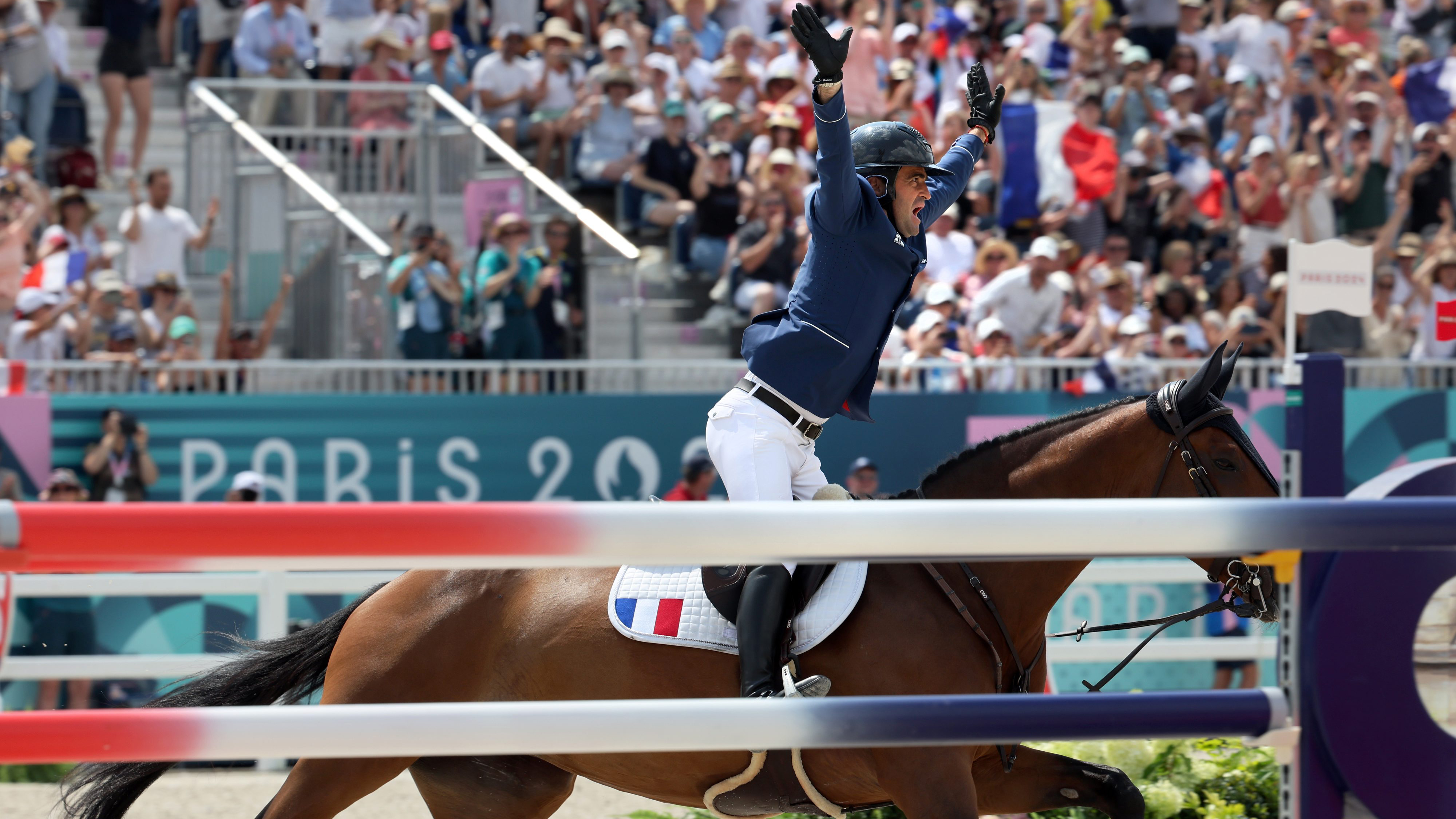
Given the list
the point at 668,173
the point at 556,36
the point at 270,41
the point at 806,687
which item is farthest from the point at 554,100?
the point at 806,687

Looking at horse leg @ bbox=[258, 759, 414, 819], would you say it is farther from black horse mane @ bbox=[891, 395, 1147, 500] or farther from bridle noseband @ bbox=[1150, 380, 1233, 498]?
bridle noseband @ bbox=[1150, 380, 1233, 498]

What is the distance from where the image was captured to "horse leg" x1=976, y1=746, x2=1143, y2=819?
3637 mm

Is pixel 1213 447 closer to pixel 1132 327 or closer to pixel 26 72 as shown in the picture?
pixel 1132 327

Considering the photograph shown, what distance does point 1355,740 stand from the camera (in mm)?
2156

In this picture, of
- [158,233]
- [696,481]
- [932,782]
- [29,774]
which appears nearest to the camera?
[932,782]

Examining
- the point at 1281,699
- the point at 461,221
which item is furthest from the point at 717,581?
the point at 461,221

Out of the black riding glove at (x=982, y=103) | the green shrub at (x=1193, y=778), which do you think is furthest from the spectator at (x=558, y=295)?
the green shrub at (x=1193, y=778)

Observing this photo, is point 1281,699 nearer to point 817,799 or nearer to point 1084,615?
point 817,799

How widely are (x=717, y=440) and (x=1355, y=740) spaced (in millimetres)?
2035

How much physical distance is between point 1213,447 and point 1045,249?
697 cm

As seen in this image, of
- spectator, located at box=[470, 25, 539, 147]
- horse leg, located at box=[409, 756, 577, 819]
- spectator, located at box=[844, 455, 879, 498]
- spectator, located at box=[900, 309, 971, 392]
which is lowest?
horse leg, located at box=[409, 756, 577, 819]

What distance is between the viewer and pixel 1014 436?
3912 mm

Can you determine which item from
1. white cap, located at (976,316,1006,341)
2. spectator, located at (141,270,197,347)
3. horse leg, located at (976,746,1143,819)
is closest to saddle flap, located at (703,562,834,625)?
horse leg, located at (976,746,1143,819)

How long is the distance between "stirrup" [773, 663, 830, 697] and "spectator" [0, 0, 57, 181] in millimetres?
9151
